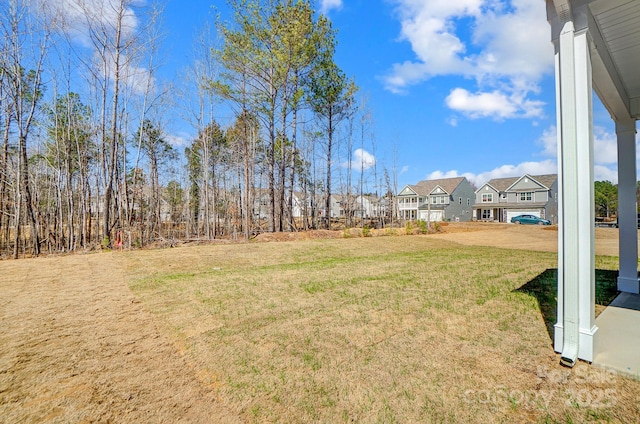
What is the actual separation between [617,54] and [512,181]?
34.4m

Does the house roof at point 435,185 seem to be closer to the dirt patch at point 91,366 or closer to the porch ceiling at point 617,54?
the porch ceiling at point 617,54

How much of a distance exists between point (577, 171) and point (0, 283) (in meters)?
8.12

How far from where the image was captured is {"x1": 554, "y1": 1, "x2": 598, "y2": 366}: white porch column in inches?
88.1

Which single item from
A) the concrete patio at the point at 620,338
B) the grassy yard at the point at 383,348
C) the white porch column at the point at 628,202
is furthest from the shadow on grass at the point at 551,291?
the white porch column at the point at 628,202

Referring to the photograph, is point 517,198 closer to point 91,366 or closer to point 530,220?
point 530,220

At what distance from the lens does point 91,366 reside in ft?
7.55

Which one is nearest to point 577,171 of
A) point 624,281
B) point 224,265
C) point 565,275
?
point 565,275

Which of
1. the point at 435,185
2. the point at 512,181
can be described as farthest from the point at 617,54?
the point at 512,181

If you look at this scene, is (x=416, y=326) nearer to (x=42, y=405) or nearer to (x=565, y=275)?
(x=565, y=275)

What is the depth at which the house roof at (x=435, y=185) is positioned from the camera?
33.8m

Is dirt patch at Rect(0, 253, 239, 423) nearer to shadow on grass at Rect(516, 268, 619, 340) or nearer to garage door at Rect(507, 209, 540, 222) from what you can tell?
shadow on grass at Rect(516, 268, 619, 340)

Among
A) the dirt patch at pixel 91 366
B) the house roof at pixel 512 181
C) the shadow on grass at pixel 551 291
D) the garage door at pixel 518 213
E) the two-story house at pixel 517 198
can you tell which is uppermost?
the house roof at pixel 512 181

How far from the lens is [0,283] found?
4895mm

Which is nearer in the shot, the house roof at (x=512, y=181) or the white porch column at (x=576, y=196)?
the white porch column at (x=576, y=196)
